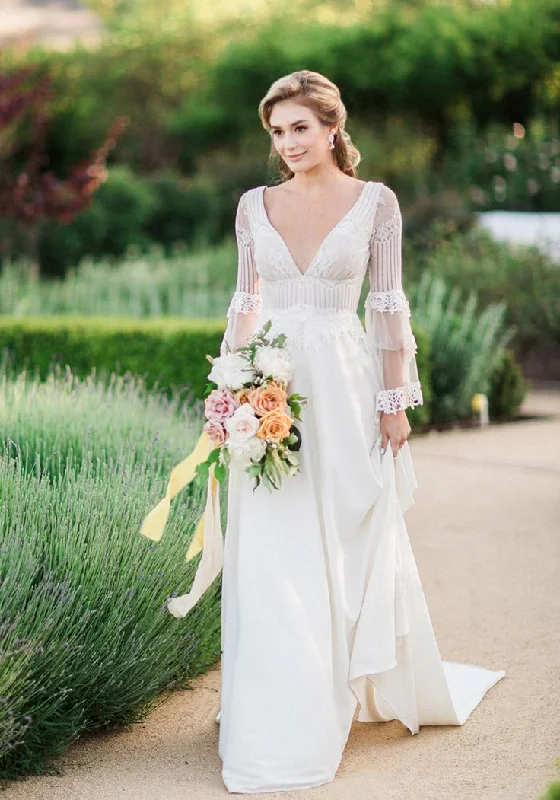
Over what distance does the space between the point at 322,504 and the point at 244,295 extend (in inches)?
29.7

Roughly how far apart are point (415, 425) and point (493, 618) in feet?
15.2

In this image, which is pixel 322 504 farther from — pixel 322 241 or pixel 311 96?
pixel 311 96

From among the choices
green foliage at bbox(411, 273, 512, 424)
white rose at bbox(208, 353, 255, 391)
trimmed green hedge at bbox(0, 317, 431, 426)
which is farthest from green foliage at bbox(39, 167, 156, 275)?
white rose at bbox(208, 353, 255, 391)

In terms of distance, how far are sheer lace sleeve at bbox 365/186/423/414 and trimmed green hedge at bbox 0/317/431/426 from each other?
15.9 ft

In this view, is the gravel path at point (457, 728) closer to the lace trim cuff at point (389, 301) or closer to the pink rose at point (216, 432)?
the pink rose at point (216, 432)

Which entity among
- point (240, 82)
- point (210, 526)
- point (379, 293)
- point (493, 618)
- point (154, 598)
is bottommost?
point (493, 618)

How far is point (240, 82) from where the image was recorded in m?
27.4

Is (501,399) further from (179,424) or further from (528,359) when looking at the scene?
(179,424)

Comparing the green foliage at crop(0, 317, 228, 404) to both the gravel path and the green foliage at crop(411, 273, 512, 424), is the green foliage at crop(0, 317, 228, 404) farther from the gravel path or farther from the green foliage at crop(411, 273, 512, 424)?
the gravel path

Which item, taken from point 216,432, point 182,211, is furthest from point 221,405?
point 182,211

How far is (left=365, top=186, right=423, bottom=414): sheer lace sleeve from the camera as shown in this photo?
12.5ft

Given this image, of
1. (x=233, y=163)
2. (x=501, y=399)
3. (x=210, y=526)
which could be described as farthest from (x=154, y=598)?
(x=233, y=163)

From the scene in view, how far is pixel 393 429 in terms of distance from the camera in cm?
386

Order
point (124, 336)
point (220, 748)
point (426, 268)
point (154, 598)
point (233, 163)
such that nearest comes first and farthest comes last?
point (220, 748), point (154, 598), point (124, 336), point (426, 268), point (233, 163)
